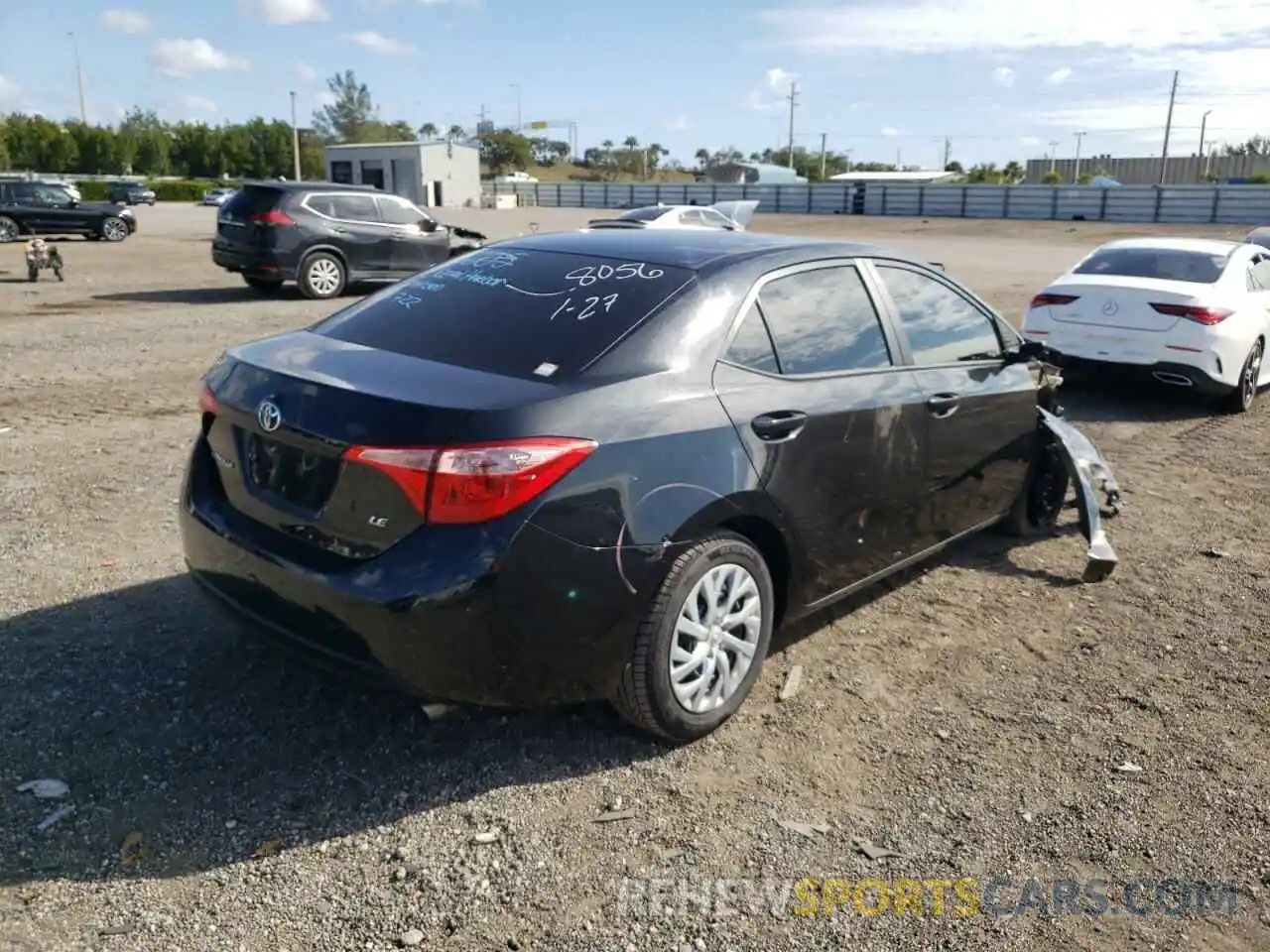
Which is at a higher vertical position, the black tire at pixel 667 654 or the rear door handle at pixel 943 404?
the rear door handle at pixel 943 404

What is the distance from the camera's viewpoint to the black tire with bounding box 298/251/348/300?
15730 mm

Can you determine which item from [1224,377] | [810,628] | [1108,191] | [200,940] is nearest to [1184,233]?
[1108,191]

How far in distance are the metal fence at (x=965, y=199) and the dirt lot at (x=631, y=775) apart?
52.8 metres

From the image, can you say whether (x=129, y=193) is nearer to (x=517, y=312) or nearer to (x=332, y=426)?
(x=517, y=312)

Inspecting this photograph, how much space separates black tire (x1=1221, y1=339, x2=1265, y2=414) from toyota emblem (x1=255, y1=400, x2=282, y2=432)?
28.0ft

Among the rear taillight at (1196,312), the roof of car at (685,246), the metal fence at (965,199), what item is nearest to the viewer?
the roof of car at (685,246)

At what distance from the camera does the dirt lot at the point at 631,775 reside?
2820mm

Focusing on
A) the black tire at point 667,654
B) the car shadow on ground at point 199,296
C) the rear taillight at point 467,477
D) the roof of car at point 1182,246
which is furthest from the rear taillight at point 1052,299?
the car shadow on ground at point 199,296

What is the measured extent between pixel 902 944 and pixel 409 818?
1.46m

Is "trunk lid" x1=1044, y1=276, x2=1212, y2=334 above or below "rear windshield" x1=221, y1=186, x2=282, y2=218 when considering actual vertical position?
below

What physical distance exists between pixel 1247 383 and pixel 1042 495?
485cm

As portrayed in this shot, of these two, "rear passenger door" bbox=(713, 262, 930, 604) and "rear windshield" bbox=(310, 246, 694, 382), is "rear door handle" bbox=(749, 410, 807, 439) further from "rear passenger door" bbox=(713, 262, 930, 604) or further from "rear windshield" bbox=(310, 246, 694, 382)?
"rear windshield" bbox=(310, 246, 694, 382)
